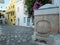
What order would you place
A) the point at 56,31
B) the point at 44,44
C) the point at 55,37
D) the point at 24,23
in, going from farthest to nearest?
the point at 24,23 → the point at 56,31 → the point at 44,44 → the point at 55,37

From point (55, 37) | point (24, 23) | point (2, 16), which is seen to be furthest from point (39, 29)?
point (2, 16)

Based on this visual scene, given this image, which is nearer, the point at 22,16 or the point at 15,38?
the point at 15,38

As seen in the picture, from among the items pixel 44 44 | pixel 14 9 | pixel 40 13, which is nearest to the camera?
pixel 44 44

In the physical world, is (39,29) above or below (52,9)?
below

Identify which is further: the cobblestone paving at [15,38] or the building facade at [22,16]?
the building facade at [22,16]

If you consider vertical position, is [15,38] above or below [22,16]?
below

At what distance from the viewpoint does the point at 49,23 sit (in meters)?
7.92

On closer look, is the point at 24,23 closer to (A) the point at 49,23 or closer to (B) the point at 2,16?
(B) the point at 2,16

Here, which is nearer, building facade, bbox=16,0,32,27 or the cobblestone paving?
the cobblestone paving

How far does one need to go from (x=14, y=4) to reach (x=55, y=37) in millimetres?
42815

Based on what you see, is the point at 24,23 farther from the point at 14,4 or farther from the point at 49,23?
the point at 49,23

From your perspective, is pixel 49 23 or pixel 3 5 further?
pixel 3 5

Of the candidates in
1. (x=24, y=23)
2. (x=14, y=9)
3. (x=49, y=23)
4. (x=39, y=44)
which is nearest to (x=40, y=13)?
(x=49, y=23)

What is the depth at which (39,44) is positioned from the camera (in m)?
7.49
